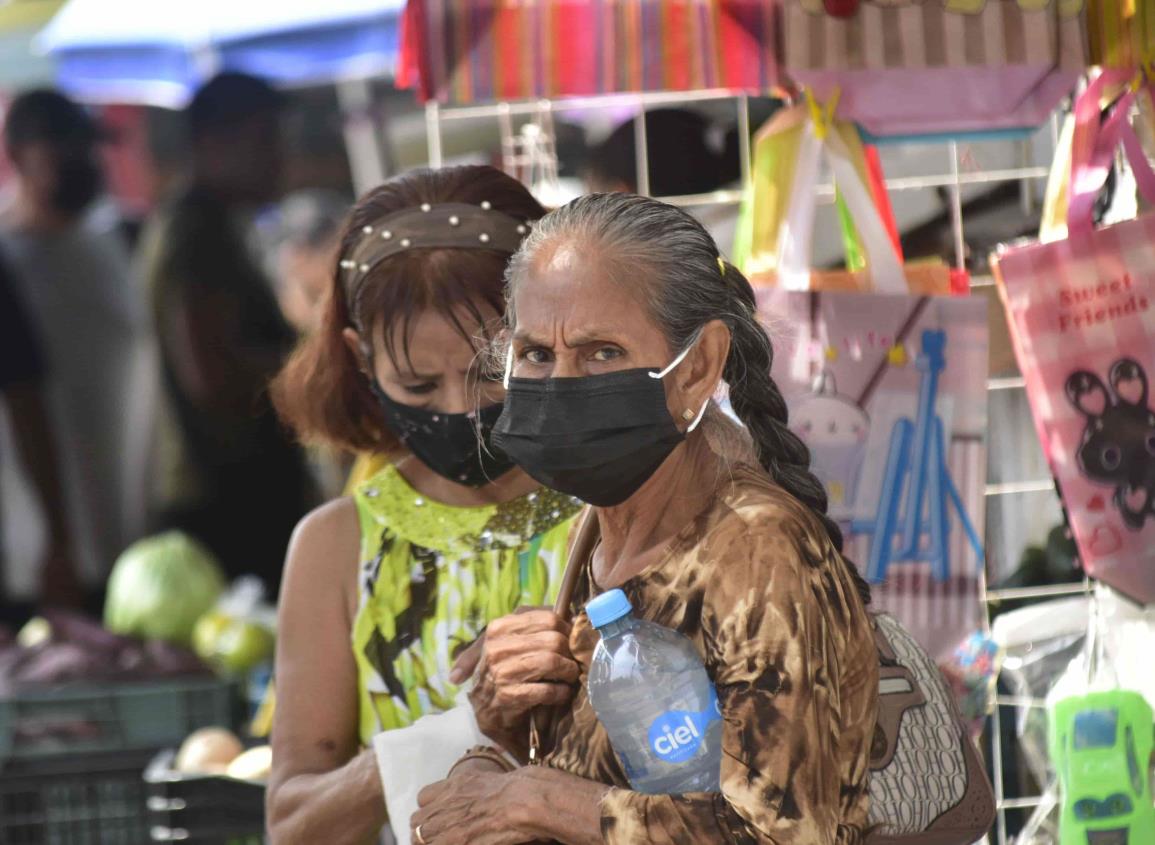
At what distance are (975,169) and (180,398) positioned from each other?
4699 millimetres

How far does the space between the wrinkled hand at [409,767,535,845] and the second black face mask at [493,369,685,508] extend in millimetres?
328

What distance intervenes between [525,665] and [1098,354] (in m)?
1.30

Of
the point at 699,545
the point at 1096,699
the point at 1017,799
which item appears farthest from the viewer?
the point at 1017,799

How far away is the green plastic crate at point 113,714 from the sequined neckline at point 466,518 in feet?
7.11

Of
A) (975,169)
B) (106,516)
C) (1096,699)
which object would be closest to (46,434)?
(106,516)

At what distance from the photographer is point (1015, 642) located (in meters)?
3.02

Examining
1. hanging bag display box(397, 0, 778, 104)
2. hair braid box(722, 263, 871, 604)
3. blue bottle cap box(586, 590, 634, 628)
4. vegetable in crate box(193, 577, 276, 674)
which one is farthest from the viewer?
vegetable in crate box(193, 577, 276, 674)

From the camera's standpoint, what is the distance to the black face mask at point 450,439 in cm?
237

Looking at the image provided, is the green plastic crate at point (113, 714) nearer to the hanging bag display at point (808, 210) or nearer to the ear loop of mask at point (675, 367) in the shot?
the hanging bag display at point (808, 210)

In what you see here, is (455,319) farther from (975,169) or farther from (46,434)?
(46,434)

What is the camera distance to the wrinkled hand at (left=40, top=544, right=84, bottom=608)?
7.16 metres

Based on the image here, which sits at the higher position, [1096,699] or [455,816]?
Answer: [455,816]

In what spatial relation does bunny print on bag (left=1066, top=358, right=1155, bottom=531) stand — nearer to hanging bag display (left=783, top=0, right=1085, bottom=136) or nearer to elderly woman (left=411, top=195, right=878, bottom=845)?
hanging bag display (left=783, top=0, right=1085, bottom=136)

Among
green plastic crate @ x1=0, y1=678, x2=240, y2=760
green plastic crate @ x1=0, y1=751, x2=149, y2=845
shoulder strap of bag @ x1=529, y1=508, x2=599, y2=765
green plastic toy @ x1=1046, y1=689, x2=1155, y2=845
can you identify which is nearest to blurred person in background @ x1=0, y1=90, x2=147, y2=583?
green plastic crate @ x1=0, y1=678, x2=240, y2=760
